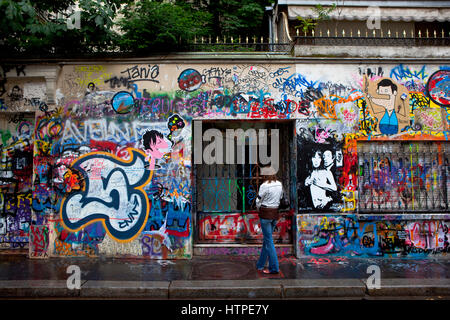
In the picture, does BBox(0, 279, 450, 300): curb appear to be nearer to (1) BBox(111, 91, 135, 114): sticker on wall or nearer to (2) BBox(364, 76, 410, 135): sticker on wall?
(2) BBox(364, 76, 410, 135): sticker on wall

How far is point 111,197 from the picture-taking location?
6.85 meters

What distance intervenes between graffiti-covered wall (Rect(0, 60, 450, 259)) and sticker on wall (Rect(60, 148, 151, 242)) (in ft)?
0.07

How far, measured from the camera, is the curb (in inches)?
202

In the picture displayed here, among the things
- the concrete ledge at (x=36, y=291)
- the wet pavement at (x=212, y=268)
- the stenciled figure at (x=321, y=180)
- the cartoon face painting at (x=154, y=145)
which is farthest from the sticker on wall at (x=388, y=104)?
the concrete ledge at (x=36, y=291)

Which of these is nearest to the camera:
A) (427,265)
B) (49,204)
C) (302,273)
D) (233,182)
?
(302,273)

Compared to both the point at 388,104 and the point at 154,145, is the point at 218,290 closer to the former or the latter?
the point at 154,145

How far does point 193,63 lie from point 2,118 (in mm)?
4371

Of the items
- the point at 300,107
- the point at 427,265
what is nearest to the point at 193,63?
the point at 300,107

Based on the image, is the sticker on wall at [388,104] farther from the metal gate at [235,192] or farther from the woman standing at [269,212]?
the woman standing at [269,212]

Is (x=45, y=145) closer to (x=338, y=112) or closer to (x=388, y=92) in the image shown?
(x=338, y=112)

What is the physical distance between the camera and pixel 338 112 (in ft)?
22.8

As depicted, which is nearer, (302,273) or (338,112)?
(302,273)
